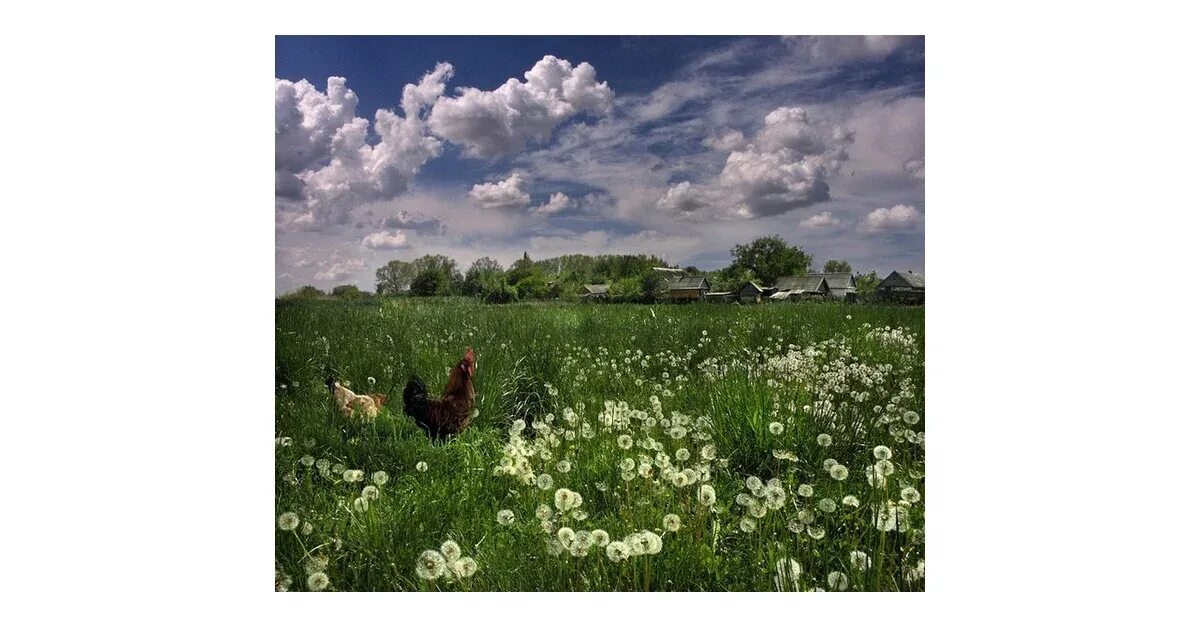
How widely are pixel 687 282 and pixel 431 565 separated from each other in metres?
1.79

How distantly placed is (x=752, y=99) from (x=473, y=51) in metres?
1.36

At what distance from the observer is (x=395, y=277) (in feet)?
12.7

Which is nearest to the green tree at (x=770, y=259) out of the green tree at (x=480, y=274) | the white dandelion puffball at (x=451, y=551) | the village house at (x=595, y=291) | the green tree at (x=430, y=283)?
the village house at (x=595, y=291)

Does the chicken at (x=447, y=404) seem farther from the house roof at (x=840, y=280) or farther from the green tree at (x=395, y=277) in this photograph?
the house roof at (x=840, y=280)

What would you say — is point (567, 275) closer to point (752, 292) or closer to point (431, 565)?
point (752, 292)

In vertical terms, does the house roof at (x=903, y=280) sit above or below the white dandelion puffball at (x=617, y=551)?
above

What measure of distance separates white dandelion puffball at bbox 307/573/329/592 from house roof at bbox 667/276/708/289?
2084 mm

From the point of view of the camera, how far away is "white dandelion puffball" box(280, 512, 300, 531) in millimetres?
3551

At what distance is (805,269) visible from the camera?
3.85 meters

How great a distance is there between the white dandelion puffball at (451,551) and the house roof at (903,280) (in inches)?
91.4

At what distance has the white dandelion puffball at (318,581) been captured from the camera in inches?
136

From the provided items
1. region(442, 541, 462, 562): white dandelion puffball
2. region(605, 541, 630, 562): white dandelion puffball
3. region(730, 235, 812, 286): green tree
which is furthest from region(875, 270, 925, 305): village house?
region(442, 541, 462, 562): white dandelion puffball

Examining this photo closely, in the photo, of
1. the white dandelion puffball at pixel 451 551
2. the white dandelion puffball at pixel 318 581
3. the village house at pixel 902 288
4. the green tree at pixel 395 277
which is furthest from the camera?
the green tree at pixel 395 277
